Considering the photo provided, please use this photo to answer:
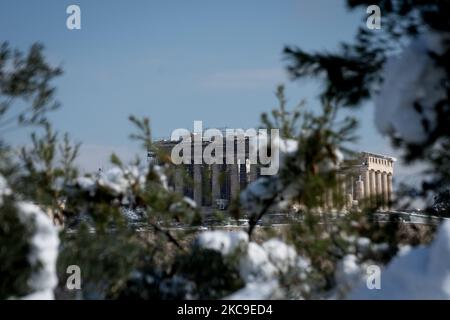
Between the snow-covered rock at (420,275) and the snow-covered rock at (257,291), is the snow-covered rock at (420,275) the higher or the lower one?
the higher one

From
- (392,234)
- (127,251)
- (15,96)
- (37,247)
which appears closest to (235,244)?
(127,251)

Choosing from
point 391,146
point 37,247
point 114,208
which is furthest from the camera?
point 114,208

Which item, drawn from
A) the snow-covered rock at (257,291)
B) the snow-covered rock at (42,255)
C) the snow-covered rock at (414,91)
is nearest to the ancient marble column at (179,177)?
the snow-covered rock at (257,291)

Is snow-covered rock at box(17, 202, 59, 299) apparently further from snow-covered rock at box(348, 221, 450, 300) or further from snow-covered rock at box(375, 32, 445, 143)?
snow-covered rock at box(375, 32, 445, 143)

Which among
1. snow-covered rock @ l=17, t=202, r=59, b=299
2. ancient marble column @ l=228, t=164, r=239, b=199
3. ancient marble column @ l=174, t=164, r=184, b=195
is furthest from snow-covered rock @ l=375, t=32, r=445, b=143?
ancient marble column @ l=174, t=164, r=184, b=195

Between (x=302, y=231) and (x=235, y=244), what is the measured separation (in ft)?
1.42

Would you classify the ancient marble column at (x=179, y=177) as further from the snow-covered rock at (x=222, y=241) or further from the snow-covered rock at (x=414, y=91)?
the snow-covered rock at (x=414, y=91)

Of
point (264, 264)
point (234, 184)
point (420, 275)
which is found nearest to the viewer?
Answer: point (420, 275)

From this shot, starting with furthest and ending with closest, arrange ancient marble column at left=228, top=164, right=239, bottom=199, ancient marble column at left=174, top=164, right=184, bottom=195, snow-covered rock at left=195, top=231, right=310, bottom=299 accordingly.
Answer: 1. ancient marble column at left=174, top=164, right=184, bottom=195
2. ancient marble column at left=228, top=164, right=239, bottom=199
3. snow-covered rock at left=195, top=231, right=310, bottom=299

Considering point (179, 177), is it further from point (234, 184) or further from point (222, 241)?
point (234, 184)

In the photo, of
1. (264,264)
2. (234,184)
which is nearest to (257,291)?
(264,264)

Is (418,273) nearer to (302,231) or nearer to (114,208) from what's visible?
(302,231)
